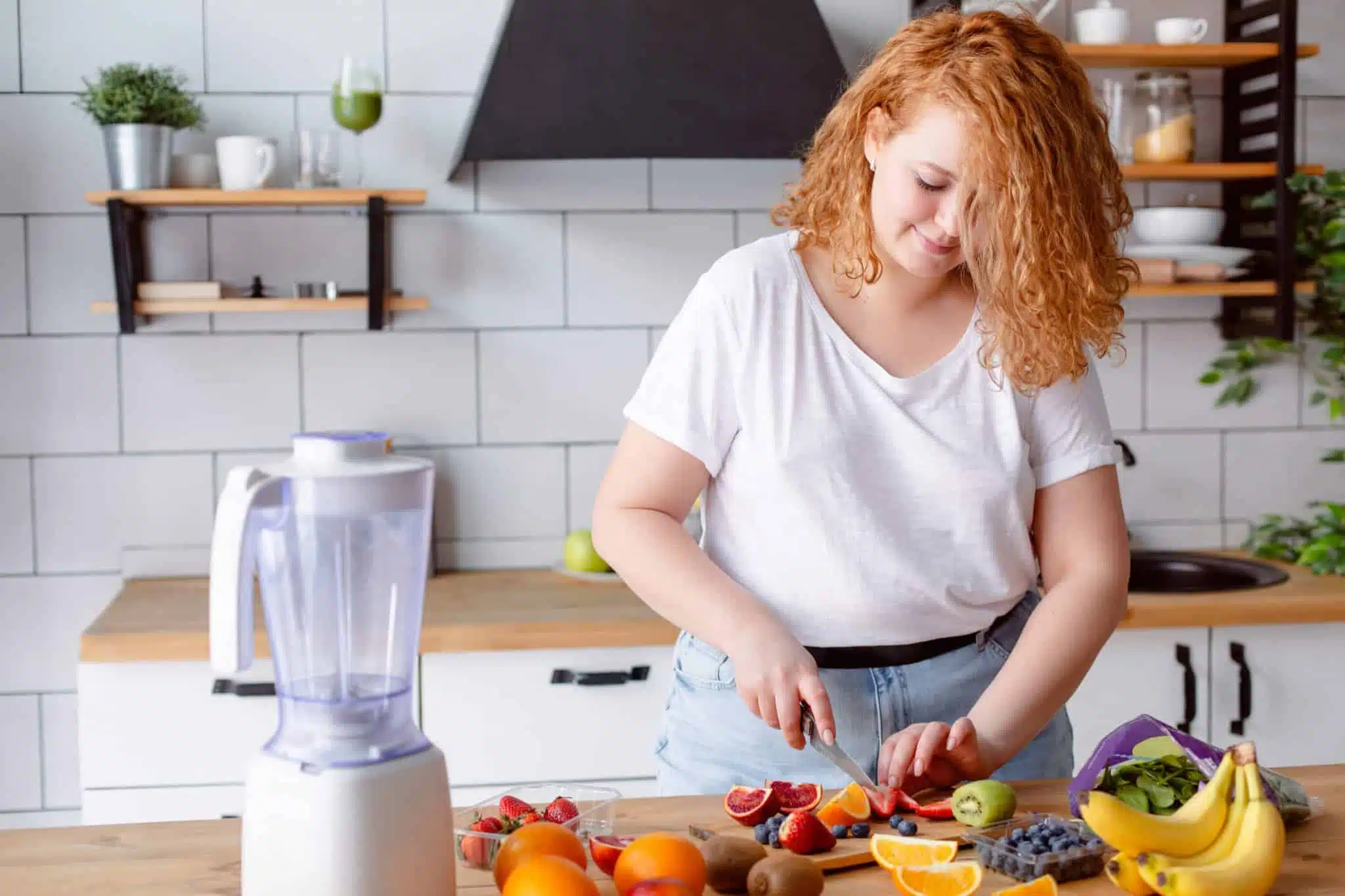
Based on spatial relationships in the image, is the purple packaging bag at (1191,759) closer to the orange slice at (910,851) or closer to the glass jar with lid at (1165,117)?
the orange slice at (910,851)

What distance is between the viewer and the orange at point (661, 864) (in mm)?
922

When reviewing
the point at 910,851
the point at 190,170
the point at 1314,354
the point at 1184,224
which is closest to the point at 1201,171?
the point at 1184,224

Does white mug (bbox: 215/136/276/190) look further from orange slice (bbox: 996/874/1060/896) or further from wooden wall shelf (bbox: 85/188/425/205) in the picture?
orange slice (bbox: 996/874/1060/896)

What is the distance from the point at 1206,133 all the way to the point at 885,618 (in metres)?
1.78

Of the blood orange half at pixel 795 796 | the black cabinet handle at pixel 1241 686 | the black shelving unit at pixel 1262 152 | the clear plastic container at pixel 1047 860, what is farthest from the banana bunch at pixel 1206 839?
the black shelving unit at pixel 1262 152

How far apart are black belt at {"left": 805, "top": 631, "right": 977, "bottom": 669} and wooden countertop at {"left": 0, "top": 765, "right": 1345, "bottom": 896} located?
0.56ft

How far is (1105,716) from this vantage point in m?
2.28

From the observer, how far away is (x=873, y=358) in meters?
1.36

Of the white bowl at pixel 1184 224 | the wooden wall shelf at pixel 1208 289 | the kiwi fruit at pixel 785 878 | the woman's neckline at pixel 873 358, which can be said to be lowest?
the kiwi fruit at pixel 785 878

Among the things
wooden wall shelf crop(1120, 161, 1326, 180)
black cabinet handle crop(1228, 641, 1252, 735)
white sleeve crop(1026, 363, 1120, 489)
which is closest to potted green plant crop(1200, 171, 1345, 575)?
wooden wall shelf crop(1120, 161, 1326, 180)

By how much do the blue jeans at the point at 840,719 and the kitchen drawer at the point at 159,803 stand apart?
0.99 metres

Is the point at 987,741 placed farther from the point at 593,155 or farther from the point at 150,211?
the point at 150,211

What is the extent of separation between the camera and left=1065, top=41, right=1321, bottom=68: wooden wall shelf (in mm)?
2498

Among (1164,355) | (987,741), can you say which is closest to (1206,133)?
(1164,355)
